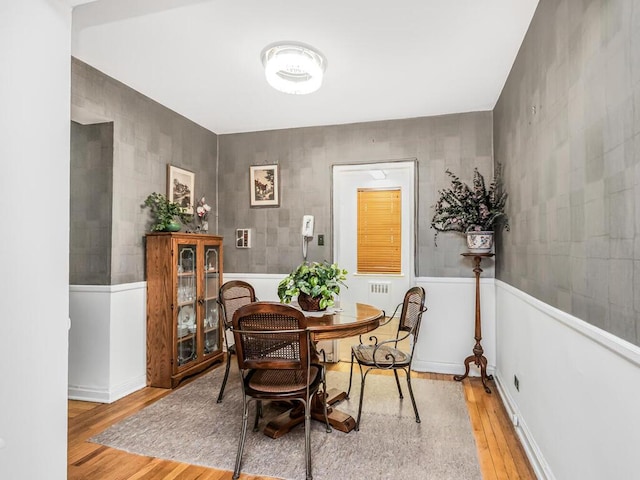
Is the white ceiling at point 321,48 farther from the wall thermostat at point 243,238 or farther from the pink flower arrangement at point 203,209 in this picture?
the wall thermostat at point 243,238

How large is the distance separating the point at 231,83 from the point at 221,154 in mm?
1479

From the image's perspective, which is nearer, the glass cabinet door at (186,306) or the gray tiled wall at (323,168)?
the glass cabinet door at (186,306)

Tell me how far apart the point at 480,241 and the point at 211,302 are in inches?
103

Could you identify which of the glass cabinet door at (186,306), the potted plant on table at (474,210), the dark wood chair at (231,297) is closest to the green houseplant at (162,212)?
the glass cabinet door at (186,306)

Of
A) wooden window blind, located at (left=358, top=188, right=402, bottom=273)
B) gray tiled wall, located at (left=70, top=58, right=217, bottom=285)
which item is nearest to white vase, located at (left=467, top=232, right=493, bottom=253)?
wooden window blind, located at (left=358, top=188, right=402, bottom=273)

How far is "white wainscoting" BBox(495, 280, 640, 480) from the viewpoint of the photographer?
1.16 m

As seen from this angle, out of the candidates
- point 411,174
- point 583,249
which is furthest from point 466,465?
point 411,174

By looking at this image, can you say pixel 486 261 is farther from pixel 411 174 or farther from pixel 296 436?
pixel 296 436

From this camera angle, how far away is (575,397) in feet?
5.11

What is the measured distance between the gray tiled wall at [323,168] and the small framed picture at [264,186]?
2.5 inches

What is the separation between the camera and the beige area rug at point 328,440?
209 cm

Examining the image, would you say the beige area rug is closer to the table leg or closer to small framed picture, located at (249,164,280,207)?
the table leg

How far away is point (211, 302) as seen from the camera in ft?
12.9

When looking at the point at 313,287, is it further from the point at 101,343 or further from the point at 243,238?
the point at 243,238
